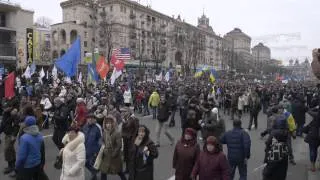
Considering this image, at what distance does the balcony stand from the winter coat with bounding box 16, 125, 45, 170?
47222 millimetres

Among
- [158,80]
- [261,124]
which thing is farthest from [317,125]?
[158,80]

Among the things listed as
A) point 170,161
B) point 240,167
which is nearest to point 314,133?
point 240,167

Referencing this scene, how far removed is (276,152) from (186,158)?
5.71 feet

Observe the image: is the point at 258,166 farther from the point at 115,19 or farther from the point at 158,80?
the point at 115,19

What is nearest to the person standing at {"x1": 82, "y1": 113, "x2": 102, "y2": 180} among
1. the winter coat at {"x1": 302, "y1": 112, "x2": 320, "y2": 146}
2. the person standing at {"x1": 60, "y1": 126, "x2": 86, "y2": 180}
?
the person standing at {"x1": 60, "y1": 126, "x2": 86, "y2": 180}

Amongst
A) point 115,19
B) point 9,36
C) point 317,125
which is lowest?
point 317,125

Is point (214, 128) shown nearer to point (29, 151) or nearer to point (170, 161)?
point (170, 161)

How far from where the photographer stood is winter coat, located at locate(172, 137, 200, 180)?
6.16m

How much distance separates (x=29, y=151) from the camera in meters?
6.25

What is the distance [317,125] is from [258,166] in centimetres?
187

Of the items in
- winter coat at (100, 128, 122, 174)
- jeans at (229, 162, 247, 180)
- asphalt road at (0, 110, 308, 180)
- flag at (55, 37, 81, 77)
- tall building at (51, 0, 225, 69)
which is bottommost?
asphalt road at (0, 110, 308, 180)

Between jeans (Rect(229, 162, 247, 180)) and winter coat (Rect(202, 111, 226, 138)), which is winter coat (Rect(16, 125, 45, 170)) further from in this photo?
winter coat (Rect(202, 111, 226, 138))

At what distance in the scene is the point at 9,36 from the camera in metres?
52.0

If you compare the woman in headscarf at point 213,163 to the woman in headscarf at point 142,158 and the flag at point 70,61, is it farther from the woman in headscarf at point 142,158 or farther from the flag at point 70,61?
the flag at point 70,61
